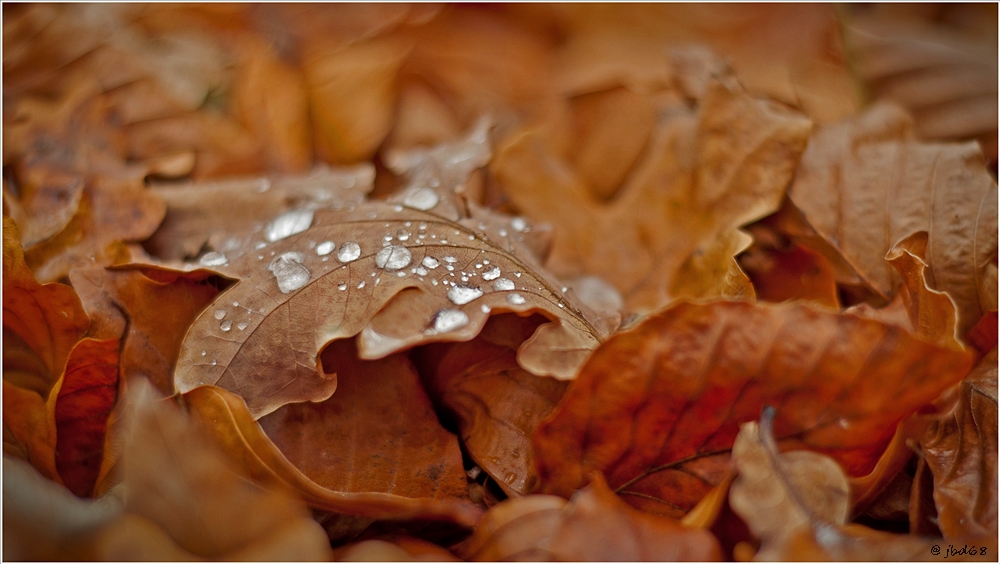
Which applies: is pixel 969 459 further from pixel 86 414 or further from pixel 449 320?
pixel 86 414

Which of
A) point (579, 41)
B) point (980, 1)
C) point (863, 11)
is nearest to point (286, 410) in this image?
point (579, 41)

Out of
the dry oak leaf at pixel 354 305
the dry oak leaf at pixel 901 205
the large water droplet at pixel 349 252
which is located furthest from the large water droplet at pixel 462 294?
the dry oak leaf at pixel 901 205

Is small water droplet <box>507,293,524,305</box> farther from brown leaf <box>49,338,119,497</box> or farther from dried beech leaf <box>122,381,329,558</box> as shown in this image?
brown leaf <box>49,338,119,497</box>

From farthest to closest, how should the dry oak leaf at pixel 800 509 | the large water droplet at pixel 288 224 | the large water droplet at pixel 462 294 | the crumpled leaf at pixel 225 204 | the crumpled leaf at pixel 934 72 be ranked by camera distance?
1. the crumpled leaf at pixel 934 72
2. the crumpled leaf at pixel 225 204
3. the large water droplet at pixel 288 224
4. the large water droplet at pixel 462 294
5. the dry oak leaf at pixel 800 509

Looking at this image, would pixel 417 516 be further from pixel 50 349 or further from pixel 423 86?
pixel 423 86

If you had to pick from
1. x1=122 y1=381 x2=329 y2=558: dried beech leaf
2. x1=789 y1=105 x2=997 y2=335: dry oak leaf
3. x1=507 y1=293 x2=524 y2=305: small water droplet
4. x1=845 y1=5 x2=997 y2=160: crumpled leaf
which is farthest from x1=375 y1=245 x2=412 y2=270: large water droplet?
x1=845 y1=5 x2=997 y2=160: crumpled leaf

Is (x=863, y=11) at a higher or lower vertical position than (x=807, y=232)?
higher

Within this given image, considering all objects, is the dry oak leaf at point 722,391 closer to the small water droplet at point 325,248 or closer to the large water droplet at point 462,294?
the large water droplet at point 462,294
